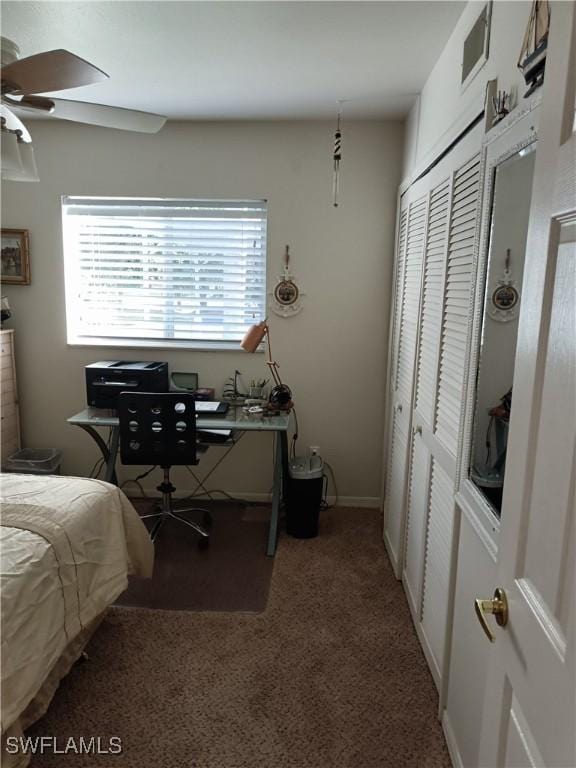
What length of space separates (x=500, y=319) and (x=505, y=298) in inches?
2.3

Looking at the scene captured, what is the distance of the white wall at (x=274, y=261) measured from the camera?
127 inches

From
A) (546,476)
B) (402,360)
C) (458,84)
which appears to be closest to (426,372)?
(402,360)

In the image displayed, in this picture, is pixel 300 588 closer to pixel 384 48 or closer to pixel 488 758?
pixel 488 758

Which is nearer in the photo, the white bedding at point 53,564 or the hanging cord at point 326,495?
the white bedding at point 53,564

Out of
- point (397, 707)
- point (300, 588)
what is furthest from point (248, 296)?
point (397, 707)

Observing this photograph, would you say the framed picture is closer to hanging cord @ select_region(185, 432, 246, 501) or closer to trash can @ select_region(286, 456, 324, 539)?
hanging cord @ select_region(185, 432, 246, 501)

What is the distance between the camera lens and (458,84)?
1901 millimetres

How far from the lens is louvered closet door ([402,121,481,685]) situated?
67.1 inches

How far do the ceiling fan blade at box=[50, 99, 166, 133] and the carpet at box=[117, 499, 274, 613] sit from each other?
2.17 metres

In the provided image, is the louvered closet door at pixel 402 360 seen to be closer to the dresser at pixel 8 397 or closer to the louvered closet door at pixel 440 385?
the louvered closet door at pixel 440 385

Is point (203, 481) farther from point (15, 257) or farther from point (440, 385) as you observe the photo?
point (440, 385)

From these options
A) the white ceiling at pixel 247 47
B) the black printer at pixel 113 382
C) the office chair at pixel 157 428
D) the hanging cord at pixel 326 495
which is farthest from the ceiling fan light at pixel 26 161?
the hanging cord at pixel 326 495

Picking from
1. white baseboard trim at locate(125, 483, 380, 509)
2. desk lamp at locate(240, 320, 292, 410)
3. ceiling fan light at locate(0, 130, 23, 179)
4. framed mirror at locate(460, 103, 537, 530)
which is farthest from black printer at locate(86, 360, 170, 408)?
framed mirror at locate(460, 103, 537, 530)

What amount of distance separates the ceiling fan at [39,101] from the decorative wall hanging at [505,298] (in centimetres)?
136
